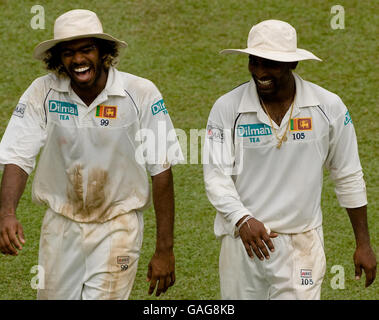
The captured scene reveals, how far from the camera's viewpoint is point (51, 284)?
21.9 feet

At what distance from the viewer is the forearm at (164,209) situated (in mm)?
6375

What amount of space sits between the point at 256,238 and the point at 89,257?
3.68 feet

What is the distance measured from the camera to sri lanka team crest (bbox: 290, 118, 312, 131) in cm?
634

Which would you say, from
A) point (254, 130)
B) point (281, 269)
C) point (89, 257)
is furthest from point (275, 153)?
point (89, 257)

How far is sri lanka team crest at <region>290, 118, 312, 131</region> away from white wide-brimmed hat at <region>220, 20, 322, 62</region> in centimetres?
35

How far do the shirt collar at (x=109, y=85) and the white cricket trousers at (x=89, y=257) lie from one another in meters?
0.74

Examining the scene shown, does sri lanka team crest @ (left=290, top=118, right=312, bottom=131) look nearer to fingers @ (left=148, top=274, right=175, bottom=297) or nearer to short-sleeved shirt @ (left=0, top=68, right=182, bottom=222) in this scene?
short-sleeved shirt @ (left=0, top=68, right=182, bottom=222)

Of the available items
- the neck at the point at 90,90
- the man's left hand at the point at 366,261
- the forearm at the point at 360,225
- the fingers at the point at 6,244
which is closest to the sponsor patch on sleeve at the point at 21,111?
the neck at the point at 90,90

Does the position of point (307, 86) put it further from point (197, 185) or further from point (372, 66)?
point (372, 66)

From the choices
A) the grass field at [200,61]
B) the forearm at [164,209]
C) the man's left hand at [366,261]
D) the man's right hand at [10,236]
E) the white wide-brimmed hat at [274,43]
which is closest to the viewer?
the man's right hand at [10,236]

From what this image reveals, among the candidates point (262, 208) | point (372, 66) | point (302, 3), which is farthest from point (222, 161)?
point (302, 3)

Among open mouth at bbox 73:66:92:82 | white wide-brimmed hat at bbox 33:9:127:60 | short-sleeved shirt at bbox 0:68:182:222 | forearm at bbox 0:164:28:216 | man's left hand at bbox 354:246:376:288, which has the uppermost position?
white wide-brimmed hat at bbox 33:9:127:60

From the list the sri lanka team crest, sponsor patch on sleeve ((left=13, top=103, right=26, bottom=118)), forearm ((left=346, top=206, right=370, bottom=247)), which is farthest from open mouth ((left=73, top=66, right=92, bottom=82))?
forearm ((left=346, top=206, right=370, bottom=247))

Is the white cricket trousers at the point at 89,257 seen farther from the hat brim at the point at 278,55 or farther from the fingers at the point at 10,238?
the hat brim at the point at 278,55
